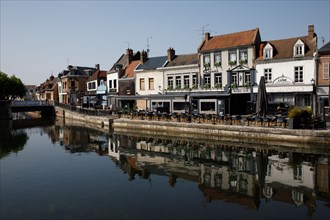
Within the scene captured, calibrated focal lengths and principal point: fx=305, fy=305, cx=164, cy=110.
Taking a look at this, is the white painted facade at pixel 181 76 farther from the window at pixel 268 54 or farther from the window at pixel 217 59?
the window at pixel 268 54

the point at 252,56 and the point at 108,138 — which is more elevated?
the point at 252,56

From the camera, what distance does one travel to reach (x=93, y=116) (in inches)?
1660

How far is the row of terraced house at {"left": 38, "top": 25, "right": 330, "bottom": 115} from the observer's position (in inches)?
1141

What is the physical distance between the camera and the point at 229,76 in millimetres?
34000

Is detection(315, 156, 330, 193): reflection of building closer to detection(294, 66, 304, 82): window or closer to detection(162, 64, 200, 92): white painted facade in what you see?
detection(294, 66, 304, 82): window

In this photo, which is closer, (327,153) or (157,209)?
(157,209)

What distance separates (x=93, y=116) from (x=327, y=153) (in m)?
30.7

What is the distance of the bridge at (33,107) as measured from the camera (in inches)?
2187

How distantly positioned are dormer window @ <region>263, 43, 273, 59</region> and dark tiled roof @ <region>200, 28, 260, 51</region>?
1571 mm

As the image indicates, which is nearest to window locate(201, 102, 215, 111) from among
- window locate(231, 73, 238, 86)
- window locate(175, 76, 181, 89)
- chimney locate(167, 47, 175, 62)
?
window locate(231, 73, 238, 86)

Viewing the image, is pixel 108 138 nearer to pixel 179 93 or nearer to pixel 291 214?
pixel 179 93

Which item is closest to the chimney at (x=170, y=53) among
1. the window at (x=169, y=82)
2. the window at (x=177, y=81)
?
the window at (x=169, y=82)

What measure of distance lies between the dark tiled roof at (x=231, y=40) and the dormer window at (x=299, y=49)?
437 cm

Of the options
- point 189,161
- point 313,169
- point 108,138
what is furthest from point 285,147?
point 108,138
